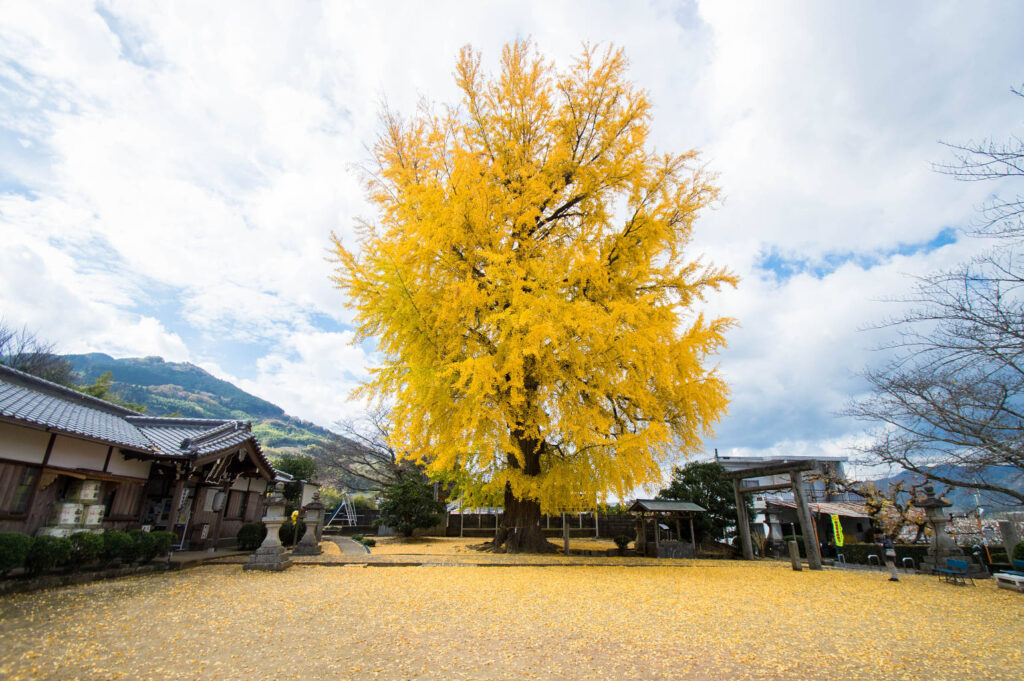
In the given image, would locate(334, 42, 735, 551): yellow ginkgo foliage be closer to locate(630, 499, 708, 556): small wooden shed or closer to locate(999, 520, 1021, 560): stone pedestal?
locate(630, 499, 708, 556): small wooden shed

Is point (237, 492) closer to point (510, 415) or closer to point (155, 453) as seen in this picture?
point (155, 453)

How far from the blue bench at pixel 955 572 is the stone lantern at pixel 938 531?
0.34m

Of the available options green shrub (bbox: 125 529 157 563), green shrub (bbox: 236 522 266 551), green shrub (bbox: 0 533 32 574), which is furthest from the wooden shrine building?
green shrub (bbox: 0 533 32 574)

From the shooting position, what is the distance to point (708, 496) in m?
14.7

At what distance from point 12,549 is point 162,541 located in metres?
2.71

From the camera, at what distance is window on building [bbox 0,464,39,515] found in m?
6.45

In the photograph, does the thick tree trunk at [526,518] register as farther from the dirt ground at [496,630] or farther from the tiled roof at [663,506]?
the dirt ground at [496,630]

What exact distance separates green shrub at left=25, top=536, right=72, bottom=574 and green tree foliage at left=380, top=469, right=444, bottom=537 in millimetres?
12366

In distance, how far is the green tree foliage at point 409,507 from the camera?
18.0 meters

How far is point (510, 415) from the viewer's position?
29.0 feet

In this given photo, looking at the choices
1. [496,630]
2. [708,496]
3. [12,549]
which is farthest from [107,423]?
[708,496]

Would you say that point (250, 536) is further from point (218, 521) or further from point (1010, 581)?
point (1010, 581)

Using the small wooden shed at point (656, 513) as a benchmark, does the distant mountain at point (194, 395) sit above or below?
above

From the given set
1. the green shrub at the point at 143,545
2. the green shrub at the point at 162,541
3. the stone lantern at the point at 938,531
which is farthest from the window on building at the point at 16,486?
the stone lantern at the point at 938,531
